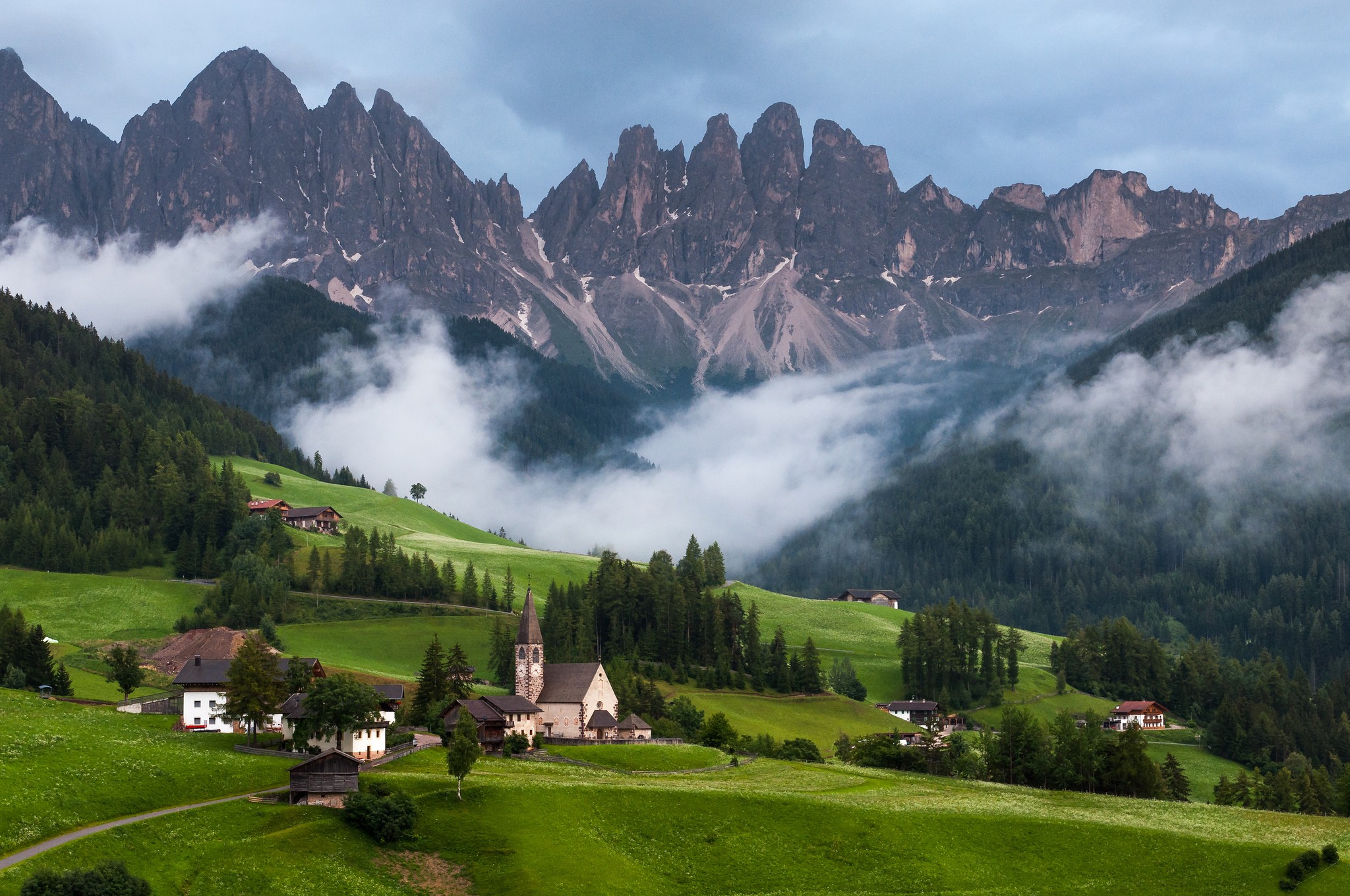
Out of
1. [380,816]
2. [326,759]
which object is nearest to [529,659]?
[326,759]

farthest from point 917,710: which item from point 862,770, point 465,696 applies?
point 465,696

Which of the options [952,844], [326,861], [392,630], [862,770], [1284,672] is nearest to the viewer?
[326,861]

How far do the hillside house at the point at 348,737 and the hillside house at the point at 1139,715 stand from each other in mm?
111394

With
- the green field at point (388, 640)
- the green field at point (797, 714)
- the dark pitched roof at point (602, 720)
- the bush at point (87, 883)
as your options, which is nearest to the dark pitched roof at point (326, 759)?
the bush at point (87, 883)

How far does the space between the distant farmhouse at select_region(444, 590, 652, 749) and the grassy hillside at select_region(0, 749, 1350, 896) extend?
36.8 m

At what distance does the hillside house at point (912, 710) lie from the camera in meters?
166

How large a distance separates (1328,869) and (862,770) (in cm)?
4454

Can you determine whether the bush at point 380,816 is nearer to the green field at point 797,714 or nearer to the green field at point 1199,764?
the green field at point 797,714

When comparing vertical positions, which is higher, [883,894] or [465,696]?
[465,696]

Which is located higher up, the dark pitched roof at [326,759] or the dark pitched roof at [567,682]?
the dark pitched roof at [567,682]

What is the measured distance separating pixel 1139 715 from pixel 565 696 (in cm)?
8731

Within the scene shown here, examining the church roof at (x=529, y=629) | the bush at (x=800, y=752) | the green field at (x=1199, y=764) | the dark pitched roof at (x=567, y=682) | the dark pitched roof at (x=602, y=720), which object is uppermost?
the church roof at (x=529, y=629)

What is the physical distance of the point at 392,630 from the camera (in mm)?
172000

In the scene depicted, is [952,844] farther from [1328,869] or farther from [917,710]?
[917,710]
